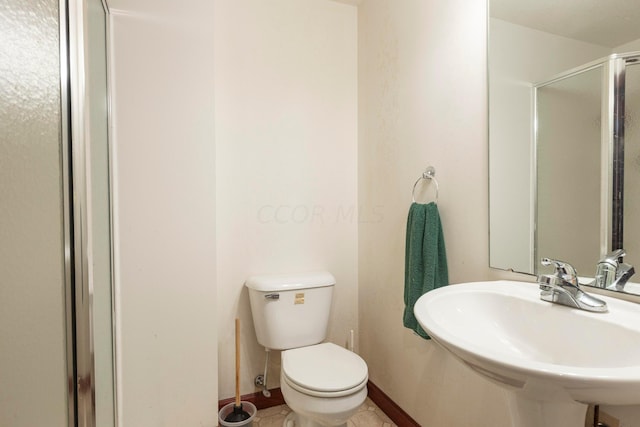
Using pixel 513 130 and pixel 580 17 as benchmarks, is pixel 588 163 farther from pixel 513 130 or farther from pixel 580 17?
pixel 580 17

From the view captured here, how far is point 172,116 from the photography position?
142 cm

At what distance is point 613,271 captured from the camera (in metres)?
0.80

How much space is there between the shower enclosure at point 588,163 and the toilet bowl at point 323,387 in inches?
32.5

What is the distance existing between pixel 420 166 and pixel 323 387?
102 centimetres

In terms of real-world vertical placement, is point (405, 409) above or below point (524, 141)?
below

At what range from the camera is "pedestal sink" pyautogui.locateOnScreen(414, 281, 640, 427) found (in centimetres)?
49

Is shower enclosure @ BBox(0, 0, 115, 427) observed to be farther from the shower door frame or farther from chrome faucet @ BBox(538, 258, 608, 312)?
chrome faucet @ BBox(538, 258, 608, 312)

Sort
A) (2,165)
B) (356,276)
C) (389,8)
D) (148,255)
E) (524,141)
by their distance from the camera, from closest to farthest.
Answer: (2,165) → (524,141) → (148,255) → (389,8) → (356,276)

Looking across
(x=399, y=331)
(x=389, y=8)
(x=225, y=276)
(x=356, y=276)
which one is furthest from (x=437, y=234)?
(x=389, y=8)

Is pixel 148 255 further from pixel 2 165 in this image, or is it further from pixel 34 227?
pixel 2 165

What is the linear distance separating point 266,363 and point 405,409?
0.75 meters

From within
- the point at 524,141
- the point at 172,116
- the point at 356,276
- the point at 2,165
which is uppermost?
the point at 172,116

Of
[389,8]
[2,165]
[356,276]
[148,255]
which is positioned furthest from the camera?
[356,276]

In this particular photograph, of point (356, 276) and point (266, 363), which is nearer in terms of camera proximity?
point (266, 363)
